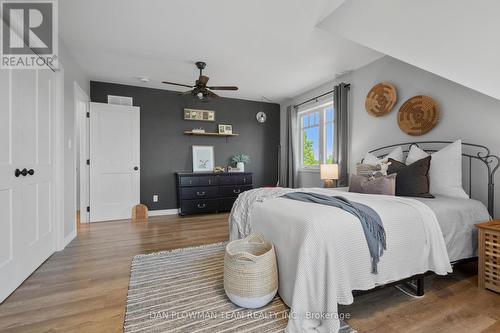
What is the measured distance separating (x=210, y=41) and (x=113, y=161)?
2.89 m

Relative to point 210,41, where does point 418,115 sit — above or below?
below

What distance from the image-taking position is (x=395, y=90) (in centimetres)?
307

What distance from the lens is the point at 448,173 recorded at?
227cm

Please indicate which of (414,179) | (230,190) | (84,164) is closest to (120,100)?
(84,164)

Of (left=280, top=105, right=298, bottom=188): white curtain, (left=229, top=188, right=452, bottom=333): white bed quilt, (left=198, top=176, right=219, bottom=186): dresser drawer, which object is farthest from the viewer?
(left=280, top=105, right=298, bottom=188): white curtain

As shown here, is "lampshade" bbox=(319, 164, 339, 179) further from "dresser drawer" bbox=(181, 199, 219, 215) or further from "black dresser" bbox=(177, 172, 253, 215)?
"dresser drawer" bbox=(181, 199, 219, 215)

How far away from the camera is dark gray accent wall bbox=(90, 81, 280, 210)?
4609 millimetres

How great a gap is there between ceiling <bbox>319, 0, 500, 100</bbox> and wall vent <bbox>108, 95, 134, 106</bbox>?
3.82 meters

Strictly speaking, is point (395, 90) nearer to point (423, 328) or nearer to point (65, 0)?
point (423, 328)

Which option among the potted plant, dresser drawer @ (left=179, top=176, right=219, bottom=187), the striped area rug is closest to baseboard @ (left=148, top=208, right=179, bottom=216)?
dresser drawer @ (left=179, top=176, right=219, bottom=187)

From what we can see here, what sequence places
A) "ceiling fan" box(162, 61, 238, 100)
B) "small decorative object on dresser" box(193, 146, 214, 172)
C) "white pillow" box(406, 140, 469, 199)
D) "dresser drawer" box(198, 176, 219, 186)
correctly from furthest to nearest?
1. "small decorative object on dresser" box(193, 146, 214, 172)
2. "dresser drawer" box(198, 176, 219, 186)
3. "ceiling fan" box(162, 61, 238, 100)
4. "white pillow" box(406, 140, 469, 199)

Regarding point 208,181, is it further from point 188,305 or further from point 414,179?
point 414,179

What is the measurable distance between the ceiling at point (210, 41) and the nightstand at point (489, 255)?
7.85ft

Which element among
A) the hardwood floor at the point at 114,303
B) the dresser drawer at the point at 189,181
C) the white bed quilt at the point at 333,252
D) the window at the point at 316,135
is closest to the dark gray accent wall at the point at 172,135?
the dresser drawer at the point at 189,181
